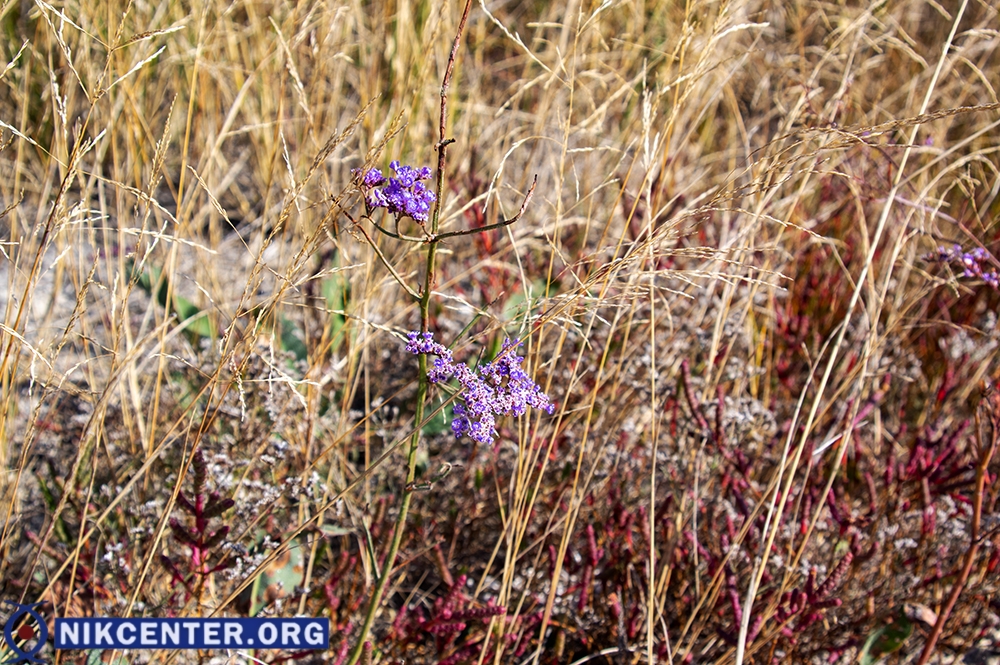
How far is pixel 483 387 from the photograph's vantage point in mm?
1081

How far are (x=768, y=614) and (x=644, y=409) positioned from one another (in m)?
0.72

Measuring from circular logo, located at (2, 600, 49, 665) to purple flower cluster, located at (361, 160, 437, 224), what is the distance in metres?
1.00

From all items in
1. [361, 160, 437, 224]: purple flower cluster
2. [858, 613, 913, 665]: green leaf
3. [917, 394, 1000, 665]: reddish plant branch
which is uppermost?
[361, 160, 437, 224]: purple flower cluster

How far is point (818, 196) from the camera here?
112 inches

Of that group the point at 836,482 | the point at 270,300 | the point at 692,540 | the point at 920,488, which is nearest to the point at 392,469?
the point at 692,540

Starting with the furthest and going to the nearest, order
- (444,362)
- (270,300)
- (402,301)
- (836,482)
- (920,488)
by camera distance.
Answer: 1. (402,301)
2. (836,482)
3. (920,488)
4. (270,300)
5. (444,362)

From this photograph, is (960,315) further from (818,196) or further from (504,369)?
(504,369)

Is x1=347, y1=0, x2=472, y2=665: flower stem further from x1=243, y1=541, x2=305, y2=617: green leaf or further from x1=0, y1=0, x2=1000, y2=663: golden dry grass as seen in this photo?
x1=243, y1=541, x2=305, y2=617: green leaf

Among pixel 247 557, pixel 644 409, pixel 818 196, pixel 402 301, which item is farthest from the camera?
pixel 818 196

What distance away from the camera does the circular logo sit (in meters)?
1.45

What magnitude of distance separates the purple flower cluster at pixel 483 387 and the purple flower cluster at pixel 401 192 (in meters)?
0.17

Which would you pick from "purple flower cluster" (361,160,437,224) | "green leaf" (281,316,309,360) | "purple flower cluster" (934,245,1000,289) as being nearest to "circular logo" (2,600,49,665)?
"green leaf" (281,316,309,360)

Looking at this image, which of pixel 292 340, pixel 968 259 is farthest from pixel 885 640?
Answer: pixel 292 340

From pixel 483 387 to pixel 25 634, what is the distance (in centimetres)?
110
